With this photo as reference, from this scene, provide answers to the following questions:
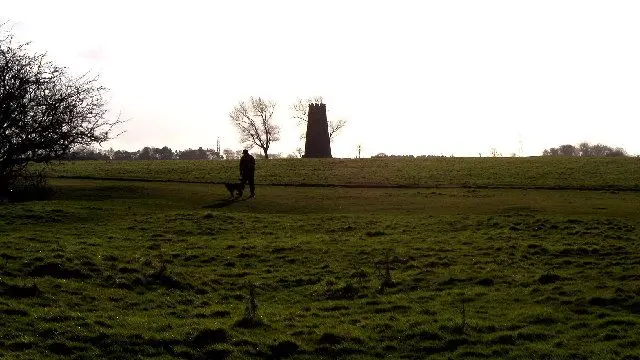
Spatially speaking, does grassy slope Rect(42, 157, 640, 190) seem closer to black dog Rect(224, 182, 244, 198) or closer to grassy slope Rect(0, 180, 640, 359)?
black dog Rect(224, 182, 244, 198)

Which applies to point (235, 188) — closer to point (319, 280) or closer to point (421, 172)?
point (319, 280)

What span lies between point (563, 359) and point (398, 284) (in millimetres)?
5875

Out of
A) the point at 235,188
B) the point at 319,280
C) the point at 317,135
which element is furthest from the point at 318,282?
the point at 317,135

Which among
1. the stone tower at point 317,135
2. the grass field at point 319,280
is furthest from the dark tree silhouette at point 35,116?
the stone tower at point 317,135

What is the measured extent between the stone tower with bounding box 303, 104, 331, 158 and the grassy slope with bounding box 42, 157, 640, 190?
23113 mm

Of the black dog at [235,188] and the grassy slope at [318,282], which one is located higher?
the black dog at [235,188]

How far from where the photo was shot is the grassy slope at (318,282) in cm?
1234

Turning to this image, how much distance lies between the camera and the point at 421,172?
2012 inches

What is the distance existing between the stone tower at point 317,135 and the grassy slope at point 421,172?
23.1 meters

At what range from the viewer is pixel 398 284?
675 inches

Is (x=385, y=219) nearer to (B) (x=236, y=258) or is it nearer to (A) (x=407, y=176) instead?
(B) (x=236, y=258)

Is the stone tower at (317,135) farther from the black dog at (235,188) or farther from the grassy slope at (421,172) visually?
the black dog at (235,188)

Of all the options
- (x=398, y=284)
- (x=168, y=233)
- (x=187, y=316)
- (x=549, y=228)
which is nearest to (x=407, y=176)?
(x=549, y=228)

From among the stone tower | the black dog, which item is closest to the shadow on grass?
the black dog
